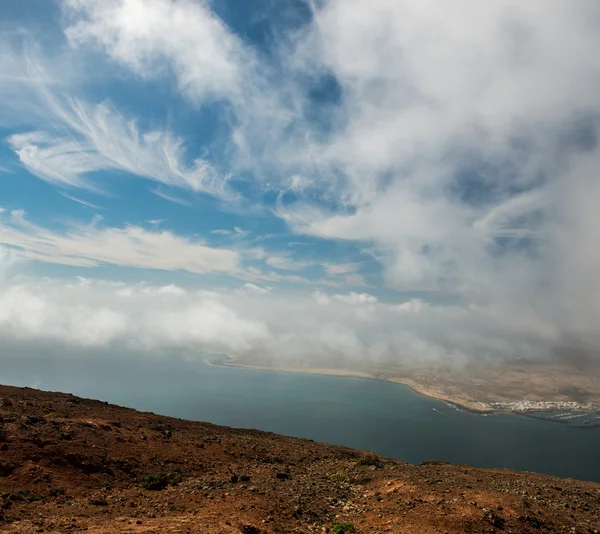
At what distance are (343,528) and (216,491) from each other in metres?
7.84

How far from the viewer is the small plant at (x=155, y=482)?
2047 cm

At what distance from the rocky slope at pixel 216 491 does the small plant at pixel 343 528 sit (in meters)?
0.07

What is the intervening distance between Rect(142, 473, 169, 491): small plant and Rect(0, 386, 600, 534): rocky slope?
68 millimetres

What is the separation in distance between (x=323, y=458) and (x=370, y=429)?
605 ft

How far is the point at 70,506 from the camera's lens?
16.4m

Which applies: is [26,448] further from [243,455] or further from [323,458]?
[323,458]

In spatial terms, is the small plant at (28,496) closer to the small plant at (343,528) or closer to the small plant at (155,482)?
the small plant at (155,482)

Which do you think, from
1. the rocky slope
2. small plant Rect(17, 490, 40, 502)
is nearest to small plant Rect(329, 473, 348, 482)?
the rocky slope

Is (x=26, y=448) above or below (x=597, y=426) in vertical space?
above

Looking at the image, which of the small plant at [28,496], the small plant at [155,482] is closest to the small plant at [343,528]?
the small plant at [155,482]

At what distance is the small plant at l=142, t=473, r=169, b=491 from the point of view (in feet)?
67.2

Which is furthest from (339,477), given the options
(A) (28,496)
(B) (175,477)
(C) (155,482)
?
(A) (28,496)

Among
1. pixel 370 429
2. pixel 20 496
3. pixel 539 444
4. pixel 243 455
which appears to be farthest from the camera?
pixel 370 429

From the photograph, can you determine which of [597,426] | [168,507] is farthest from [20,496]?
[597,426]
